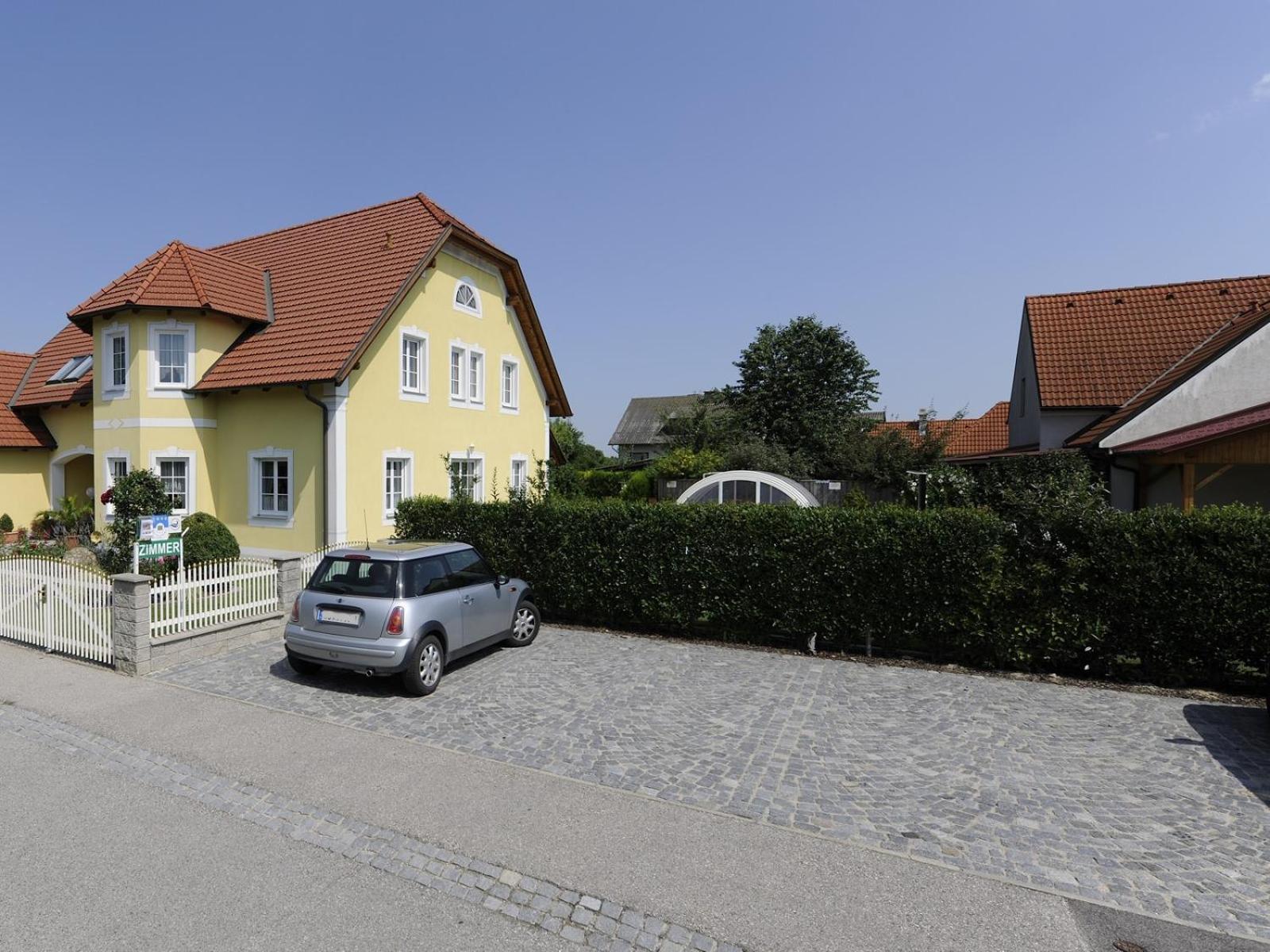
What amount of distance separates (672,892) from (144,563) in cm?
1297

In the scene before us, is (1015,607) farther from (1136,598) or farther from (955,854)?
(955,854)

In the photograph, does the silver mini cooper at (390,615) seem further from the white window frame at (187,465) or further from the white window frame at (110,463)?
the white window frame at (110,463)

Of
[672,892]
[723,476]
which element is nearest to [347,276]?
[723,476]

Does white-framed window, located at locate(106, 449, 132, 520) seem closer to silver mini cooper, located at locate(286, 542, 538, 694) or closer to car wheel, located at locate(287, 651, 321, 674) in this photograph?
car wheel, located at locate(287, 651, 321, 674)

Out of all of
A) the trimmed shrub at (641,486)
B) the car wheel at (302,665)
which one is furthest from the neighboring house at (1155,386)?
the trimmed shrub at (641,486)

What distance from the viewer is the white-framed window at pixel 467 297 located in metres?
18.8

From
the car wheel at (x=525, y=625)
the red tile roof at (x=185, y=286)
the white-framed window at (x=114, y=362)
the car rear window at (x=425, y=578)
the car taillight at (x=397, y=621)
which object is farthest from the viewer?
the white-framed window at (x=114, y=362)

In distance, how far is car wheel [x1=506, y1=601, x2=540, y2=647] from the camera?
383 inches

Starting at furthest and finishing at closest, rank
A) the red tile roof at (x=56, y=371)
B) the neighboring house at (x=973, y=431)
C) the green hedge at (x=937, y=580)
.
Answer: the neighboring house at (x=973, y=431)
the red tile roof at (x=56, y=371)
the green hedge at (x=937, y=580)

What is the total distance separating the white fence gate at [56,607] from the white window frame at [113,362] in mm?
7994

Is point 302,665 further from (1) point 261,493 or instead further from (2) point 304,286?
(2) point 304,286

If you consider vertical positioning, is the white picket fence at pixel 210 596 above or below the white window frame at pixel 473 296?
below

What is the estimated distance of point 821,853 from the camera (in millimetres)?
4328

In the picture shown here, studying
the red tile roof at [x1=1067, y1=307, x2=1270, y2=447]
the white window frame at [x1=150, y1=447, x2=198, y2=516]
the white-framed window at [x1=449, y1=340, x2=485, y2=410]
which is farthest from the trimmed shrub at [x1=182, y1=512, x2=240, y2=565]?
the red tile roof at [x1=1067, y1=307, x2=1270, y2=447]
